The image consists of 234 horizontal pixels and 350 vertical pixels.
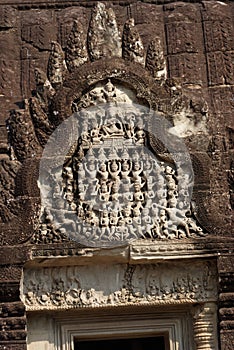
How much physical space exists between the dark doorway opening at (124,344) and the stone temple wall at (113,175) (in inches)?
124

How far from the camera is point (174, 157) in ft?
34.2

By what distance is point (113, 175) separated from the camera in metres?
10.4

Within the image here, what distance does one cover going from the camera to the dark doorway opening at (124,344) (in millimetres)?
13383

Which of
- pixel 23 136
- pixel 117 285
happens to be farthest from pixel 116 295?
pixel 23 136

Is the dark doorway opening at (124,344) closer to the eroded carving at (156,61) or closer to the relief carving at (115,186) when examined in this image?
the relief carving at (115,186)

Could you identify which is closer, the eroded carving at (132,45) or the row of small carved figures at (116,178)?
the row of small carved figures at (116,178)

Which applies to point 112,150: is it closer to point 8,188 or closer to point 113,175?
point 113,175

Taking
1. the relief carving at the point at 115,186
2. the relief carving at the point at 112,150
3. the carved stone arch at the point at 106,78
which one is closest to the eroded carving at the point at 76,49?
the relief carving at the point at 112,150

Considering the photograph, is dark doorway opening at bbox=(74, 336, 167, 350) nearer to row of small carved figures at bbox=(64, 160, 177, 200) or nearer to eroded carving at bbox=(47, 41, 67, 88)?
row of small carved figures at bbox=(64, 160, 177, 200)

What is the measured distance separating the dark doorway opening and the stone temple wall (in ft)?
10.4

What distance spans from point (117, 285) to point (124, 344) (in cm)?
376

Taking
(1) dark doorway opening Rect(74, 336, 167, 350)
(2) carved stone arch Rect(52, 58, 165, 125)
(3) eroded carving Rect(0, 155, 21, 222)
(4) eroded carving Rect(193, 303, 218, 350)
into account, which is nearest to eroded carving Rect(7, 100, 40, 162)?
(3) eroded carving Rect(0, 155, 21, 222)

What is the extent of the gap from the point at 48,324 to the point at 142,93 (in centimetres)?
237

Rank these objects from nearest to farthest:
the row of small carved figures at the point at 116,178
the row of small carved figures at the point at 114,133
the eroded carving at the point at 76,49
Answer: the row of small carved figures at the point at 116,178 → the row of small carved figures at the point at 114,133 → the eroded carving at the point at 76,49
